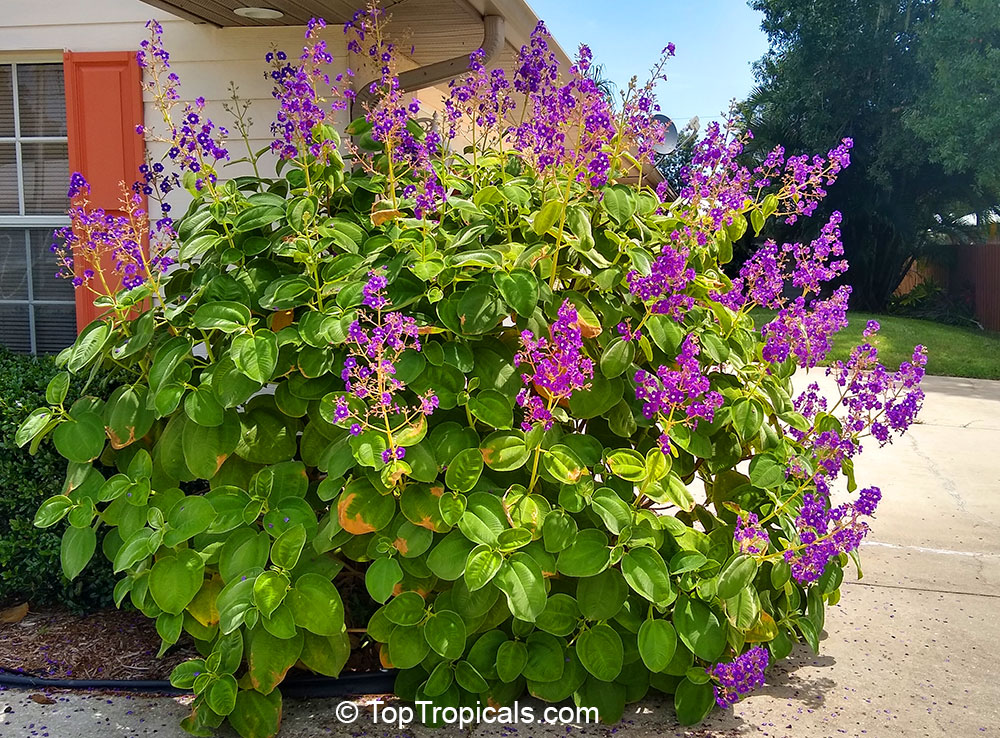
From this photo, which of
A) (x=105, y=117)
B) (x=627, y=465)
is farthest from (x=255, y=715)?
(x=105, y=117)

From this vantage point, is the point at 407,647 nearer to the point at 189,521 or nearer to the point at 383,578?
the point at 383,578

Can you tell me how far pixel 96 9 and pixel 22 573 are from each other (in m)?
2.47

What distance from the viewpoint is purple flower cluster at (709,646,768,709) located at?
2.41m

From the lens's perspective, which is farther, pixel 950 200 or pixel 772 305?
pixel 950 200

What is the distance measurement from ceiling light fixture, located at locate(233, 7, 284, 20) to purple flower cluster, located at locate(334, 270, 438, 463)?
1762 mm

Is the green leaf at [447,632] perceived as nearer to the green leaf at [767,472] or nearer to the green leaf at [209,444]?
the green leaf at [209,444]

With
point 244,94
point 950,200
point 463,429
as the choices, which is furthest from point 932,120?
point 463,429

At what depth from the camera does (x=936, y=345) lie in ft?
44.8

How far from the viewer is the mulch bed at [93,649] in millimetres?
2854

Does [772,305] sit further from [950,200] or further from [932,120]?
[950,200]

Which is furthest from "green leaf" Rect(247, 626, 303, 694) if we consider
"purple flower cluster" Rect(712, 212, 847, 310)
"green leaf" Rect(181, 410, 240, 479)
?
"purple flower cluster" Rect(712, 212, 847, 310)

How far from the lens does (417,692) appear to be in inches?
98.6

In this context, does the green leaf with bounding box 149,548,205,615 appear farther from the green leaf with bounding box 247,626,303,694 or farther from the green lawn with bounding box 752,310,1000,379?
the green lawn with bounding box 752,310,1000,379

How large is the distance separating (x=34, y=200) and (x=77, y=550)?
7.85 ft
